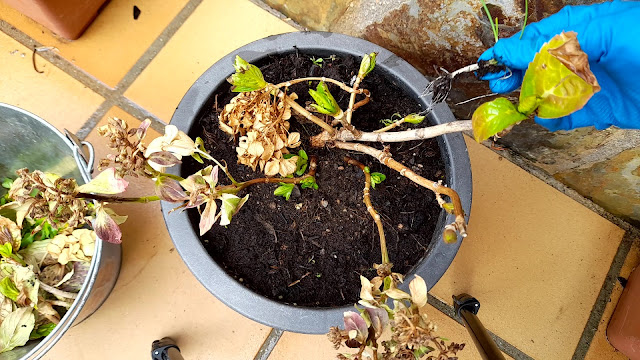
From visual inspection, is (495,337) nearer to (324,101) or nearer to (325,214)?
(325,214)

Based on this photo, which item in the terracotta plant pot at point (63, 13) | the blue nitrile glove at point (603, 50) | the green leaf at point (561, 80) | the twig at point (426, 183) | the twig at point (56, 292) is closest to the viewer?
the green leaf at point (561, 80)

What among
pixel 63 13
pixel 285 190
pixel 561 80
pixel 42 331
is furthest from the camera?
pixel 63 13

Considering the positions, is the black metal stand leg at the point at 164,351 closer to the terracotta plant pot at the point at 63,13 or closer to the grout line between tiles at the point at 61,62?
the grout line between tiles at the point at 61,62

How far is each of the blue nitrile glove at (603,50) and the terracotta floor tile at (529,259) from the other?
1.34 feet

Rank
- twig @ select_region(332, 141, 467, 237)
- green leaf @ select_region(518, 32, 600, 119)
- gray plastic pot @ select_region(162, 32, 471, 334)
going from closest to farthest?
green leaf @ select_region(518, 32, 600, 119) < twig @ select_region(332, 141, 467, 237) < gray plastic pot @ select_region(162, 32, 471, 334)

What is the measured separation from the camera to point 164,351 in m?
0.83

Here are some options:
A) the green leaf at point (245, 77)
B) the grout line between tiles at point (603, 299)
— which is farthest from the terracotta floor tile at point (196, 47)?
the grout line between tiles at point (603, 299)

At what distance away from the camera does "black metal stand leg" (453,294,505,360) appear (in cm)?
64

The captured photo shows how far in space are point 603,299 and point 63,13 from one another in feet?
4.12

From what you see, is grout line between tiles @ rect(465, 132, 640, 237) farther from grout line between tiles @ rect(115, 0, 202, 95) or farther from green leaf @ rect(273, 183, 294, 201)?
grout line between tiles @ rect(115, 0, 202, 95)

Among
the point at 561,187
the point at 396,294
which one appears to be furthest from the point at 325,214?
the point at 561,187

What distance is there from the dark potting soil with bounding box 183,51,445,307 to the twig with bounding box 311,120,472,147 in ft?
0.24

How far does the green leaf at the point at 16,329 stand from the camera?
70cm

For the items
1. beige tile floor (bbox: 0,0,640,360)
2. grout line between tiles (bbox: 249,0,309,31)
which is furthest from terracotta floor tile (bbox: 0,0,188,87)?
grout line between tiles (bbox: 249,0,309,31)
